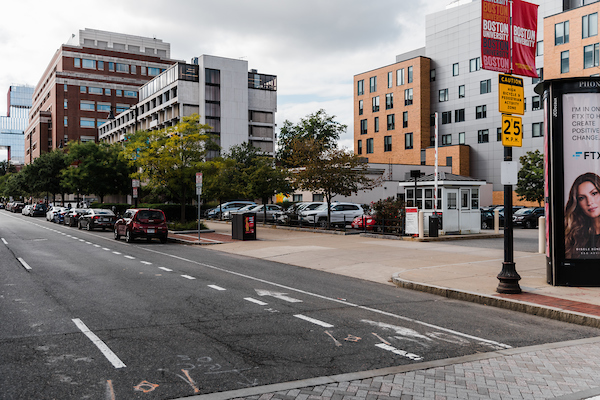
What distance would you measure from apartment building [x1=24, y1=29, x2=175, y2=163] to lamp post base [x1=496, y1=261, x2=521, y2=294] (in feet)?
343

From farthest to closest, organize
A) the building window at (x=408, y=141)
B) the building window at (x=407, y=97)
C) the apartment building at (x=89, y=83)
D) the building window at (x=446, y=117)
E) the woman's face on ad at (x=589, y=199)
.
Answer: the apartment building at (x=89, y=83) → the building window at (x=408, y=141) → the building window at (x=407, y=97) → the building window at (x=446, y=117) → the woman's face on ad at (x=589, y=199)

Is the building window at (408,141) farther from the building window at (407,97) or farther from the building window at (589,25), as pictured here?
the building window at (589,25)

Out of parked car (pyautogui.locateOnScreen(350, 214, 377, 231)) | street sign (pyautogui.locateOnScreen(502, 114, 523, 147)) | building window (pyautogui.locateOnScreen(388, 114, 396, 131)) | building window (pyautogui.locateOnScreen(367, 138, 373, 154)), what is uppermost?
building window (pyautogui.locateOnScreen(388, 114, 396, 131))

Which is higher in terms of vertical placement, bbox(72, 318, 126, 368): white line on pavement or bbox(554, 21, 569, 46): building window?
bbox(554, 21, 569, 46): building window

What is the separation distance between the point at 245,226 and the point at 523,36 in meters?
15.9

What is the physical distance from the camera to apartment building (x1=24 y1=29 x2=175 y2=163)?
336ft

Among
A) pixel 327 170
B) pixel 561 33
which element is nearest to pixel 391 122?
pixel 561 33

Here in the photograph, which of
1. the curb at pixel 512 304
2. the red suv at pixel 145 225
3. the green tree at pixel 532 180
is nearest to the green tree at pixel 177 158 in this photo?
the red suv at pixel 145 225

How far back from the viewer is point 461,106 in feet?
201

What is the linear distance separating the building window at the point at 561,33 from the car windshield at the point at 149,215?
45137 millimetres

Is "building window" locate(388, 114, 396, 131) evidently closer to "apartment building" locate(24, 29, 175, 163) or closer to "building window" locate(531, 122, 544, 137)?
"building window" locate(531, 122, 544, 137)

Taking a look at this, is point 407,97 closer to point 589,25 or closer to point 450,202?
point 589,25

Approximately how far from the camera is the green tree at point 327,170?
27766 mm

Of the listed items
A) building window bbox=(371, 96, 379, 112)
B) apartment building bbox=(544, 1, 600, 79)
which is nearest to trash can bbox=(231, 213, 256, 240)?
apartment building bbox=(544, 1, 600, 79)
